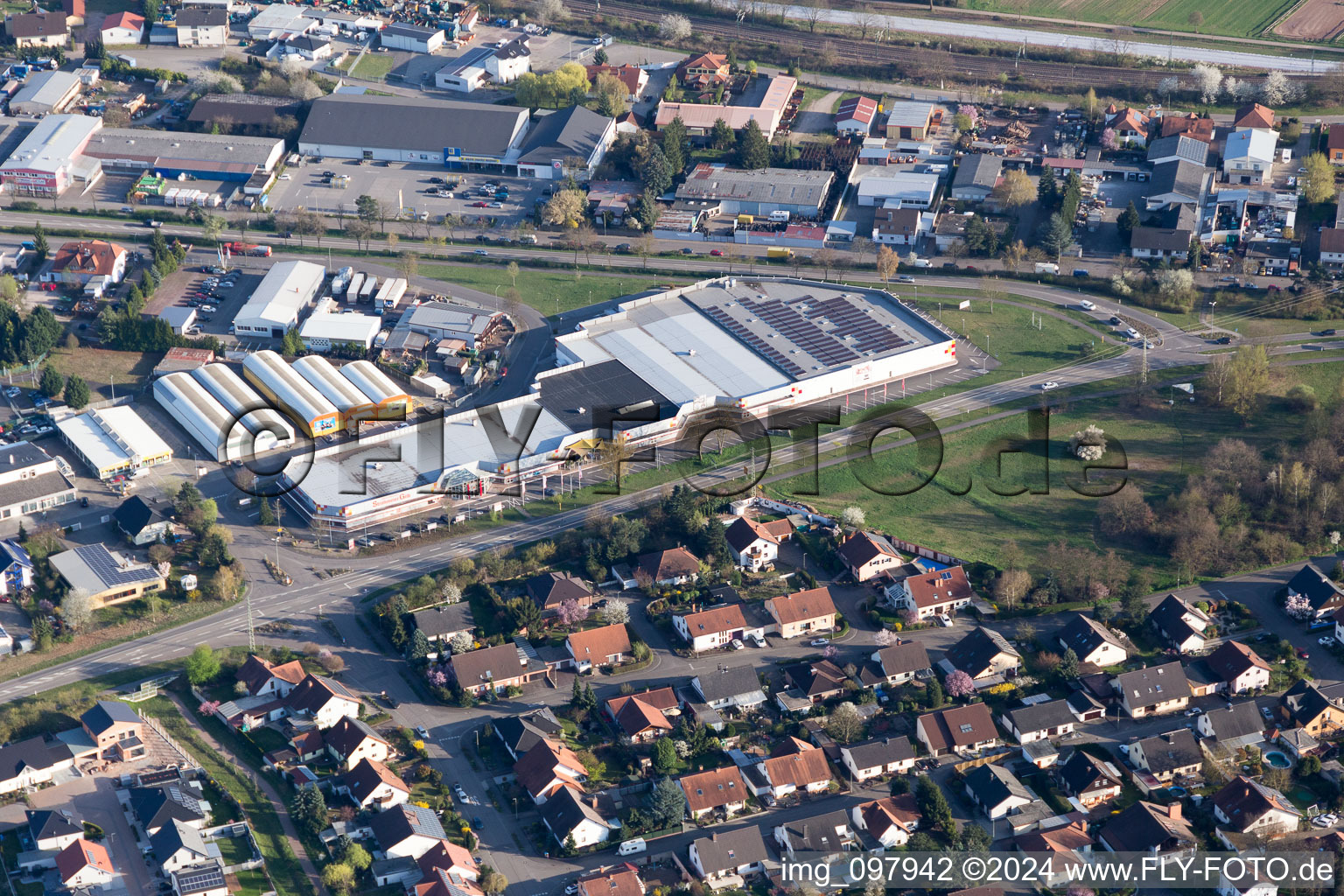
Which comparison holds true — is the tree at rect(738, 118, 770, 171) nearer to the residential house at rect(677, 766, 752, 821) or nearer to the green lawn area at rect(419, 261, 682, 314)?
the green lawn area at rect(419, 261, 682, 314)

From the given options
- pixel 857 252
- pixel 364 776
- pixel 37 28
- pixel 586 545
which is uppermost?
pixel 37 28

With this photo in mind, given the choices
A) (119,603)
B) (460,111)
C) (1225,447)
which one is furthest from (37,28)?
(1225,447)

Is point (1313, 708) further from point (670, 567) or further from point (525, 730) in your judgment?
point (525, 730)

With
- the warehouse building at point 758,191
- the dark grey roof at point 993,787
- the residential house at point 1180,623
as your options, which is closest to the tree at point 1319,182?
the warehouse building at point 758,191

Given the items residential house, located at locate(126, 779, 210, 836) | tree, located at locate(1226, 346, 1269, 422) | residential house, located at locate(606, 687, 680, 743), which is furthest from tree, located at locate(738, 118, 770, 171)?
residential house, located at locate(126, 779, 210, 836)

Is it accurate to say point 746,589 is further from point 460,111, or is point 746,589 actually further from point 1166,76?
point 1166,76

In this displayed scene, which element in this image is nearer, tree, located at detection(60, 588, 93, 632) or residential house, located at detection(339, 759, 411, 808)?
residential house, located at detection(339, 759, 411, 808)

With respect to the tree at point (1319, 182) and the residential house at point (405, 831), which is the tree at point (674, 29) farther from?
the residential house at point (405, 831)
